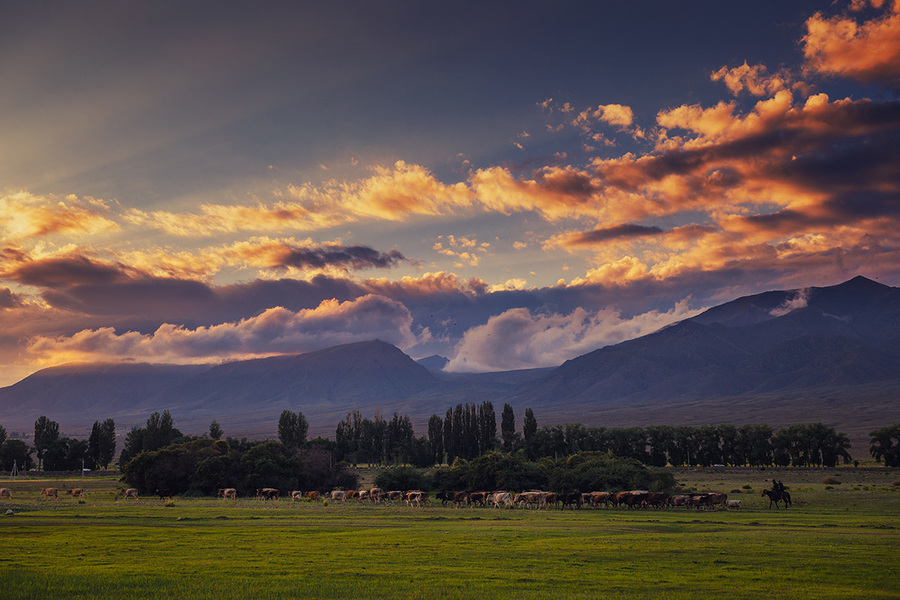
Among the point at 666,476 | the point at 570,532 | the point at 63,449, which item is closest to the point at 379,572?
the point at 570,532

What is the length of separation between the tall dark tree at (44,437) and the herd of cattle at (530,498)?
289 ft

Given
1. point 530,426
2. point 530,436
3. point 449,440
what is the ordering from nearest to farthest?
point 530,436
point 530,426
point 449,440

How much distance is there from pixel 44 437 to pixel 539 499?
147m

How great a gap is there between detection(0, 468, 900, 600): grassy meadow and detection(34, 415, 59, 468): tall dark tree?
12670cm

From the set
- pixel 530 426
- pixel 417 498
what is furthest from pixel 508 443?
pixel 417 498

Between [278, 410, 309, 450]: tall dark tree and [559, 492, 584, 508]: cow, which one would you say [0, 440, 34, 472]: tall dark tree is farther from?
[559, 492, 584, 508]: cow

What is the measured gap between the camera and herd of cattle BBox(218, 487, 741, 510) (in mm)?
57750

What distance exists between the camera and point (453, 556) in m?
28.1

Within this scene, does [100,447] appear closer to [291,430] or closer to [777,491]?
[291,430]

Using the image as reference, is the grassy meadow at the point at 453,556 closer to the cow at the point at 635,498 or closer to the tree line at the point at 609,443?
the cow at the point at 635,498

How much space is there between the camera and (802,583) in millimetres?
21562

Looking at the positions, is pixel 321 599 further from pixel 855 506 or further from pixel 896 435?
pixel 896 435


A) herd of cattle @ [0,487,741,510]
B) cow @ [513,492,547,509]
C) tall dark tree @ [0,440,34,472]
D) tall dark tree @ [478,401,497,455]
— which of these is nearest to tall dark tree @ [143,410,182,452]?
tall dark tree @ [0,440,34,472]

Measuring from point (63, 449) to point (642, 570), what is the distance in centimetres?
16298
